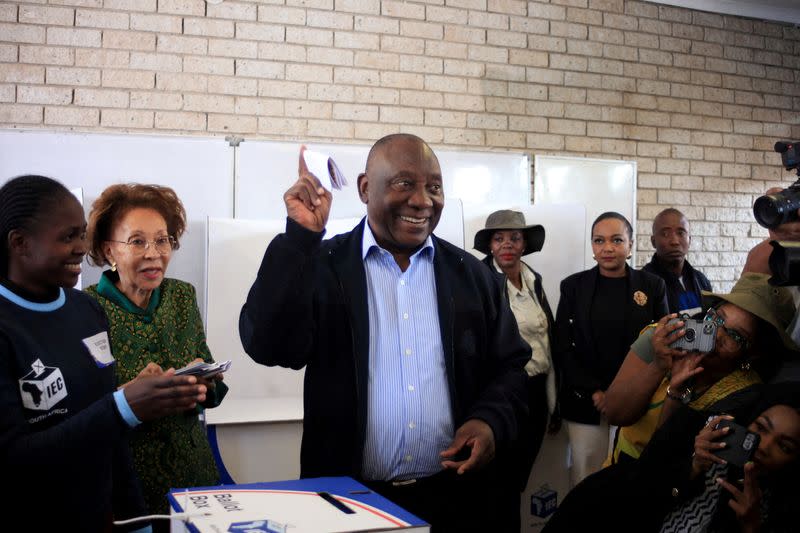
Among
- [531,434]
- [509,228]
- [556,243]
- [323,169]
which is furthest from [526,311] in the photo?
[323,169]

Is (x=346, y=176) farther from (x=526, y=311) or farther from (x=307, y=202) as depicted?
(x=307, y=202)

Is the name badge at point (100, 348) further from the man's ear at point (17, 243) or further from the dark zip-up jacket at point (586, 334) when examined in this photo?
the dark zip-up jacket at point (586, 334)

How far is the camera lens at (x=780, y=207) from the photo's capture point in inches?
74.5

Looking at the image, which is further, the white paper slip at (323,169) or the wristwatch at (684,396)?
the wristwatch at (684,396)

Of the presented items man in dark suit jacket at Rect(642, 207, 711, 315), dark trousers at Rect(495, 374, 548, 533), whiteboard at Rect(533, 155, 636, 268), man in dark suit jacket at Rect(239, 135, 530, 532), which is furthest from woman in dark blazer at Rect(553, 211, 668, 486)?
man in dark suit jacket at Rect(239, 135, 530, 532)

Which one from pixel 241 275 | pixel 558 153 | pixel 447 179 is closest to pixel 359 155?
pixel 447 179

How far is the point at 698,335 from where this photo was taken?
6.98 ft

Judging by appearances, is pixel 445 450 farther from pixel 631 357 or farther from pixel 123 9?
pixel 123 9

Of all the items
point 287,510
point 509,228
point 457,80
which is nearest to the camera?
point 287,510

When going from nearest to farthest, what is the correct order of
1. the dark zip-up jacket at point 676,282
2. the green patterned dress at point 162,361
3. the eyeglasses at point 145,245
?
the green patterned dress at point 162,361
the eyeglasses at point 145,245
the dark zip-up jacket at point 676,282

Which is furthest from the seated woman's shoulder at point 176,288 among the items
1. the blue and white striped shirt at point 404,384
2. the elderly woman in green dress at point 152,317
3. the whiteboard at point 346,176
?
the whiteboard at point 346,176

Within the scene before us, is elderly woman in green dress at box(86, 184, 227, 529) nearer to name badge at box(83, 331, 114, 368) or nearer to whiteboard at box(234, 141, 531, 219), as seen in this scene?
name badge at box(83, 331, 114, 368)

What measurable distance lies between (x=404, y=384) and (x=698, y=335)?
914 mm

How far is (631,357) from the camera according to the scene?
95.1 inches
